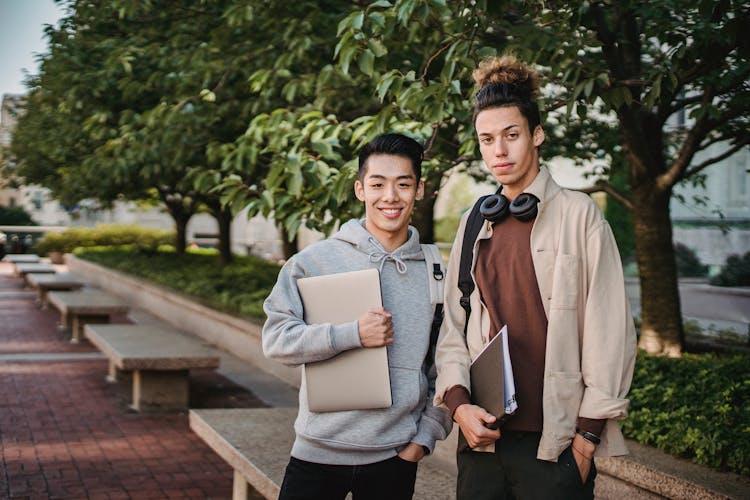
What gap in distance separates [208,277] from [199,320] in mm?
2070

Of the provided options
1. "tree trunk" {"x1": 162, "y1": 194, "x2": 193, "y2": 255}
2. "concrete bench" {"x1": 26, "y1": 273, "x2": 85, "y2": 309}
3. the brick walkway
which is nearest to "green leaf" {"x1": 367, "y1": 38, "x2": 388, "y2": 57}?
the brick walkway

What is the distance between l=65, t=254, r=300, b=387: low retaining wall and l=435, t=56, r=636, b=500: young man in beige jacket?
656 cm

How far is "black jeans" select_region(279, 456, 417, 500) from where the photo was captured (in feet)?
9.27

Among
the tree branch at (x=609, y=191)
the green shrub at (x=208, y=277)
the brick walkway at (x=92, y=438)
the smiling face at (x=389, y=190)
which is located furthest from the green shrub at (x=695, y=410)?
the green shrub at (x=208, y=277)

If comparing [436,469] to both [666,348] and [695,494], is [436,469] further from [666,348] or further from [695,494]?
[666,348]

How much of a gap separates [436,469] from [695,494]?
138cm

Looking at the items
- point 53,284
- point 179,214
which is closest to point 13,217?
point 179,214

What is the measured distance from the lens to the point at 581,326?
2.50m

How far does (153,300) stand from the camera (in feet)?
54.9

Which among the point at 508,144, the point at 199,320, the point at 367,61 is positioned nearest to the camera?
the point at 508,144

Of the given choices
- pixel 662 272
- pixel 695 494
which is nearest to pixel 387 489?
pixel 695 494

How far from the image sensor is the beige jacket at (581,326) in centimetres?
243

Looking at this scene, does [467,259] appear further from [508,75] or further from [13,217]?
[13,217]

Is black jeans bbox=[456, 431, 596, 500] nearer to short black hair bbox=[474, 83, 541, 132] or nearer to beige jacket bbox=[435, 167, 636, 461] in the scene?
beige jacket bbox=[435, 167, 636, 461]
